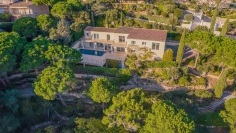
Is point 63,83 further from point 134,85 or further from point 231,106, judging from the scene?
point 231,106

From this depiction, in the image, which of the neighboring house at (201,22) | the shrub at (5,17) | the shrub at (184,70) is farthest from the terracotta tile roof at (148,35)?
the shrub at (5,17)

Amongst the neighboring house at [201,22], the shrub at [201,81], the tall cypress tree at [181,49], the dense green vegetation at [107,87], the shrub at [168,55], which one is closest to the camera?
the dense green vegetation at [107,87]

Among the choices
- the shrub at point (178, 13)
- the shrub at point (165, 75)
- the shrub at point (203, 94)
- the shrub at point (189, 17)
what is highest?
the shrub at point (178, 13)

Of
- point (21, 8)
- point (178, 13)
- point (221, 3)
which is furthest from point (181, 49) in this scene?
point (21, 8)

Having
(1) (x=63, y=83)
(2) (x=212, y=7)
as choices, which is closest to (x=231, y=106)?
A: (1) (x=63, y=83)

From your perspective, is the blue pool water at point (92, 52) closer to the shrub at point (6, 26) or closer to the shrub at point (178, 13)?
the shrub at point (6, 26)

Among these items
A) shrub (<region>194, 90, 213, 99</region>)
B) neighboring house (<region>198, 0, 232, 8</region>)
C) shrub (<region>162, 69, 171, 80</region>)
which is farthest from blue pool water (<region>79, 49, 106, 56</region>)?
neighboring house (<region>198, 0, 232, 8</region>)

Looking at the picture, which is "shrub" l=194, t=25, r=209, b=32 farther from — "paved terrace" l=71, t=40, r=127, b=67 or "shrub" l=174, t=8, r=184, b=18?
"paved terrace" l=71, t=40, r=127, b=67
